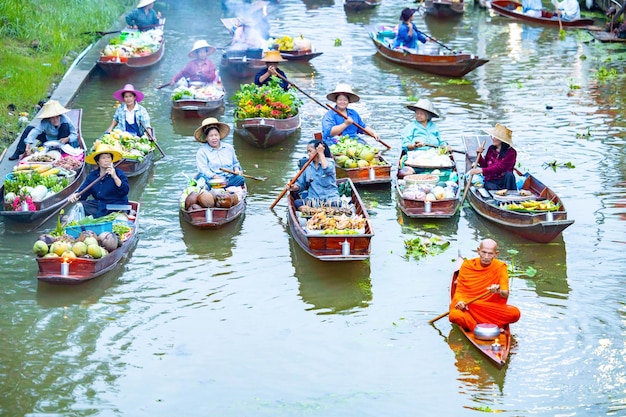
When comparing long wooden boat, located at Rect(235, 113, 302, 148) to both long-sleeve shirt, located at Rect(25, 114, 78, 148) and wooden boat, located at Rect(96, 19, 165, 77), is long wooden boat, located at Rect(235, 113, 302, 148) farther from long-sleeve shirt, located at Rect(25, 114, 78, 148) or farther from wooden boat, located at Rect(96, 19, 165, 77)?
wooden boat, located at Rect(96, 19, 165, 77)

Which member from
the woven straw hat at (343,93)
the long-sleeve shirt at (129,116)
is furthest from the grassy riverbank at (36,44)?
the woven straw hat at (343,93)

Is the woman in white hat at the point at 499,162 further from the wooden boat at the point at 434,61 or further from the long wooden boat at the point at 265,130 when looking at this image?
the wooden boat at the point at 434,61

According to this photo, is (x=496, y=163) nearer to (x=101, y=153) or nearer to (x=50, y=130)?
(x=101, y=153)

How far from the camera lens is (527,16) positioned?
2597cm

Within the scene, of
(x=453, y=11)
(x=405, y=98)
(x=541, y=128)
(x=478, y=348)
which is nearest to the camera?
(x=478, y=348)

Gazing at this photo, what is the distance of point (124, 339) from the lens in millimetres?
9969

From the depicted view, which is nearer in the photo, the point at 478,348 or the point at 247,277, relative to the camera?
the point at 478,348

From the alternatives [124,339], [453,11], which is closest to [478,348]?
[124,339]

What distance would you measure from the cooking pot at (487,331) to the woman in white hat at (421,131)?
5.49 meters

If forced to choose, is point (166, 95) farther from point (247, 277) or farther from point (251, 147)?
point (247, 277)

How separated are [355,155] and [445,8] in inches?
545

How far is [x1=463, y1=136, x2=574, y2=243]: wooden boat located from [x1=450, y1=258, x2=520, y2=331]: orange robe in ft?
7.85

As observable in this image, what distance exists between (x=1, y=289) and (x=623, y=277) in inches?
295

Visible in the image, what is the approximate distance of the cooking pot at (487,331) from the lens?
943 centimetres
